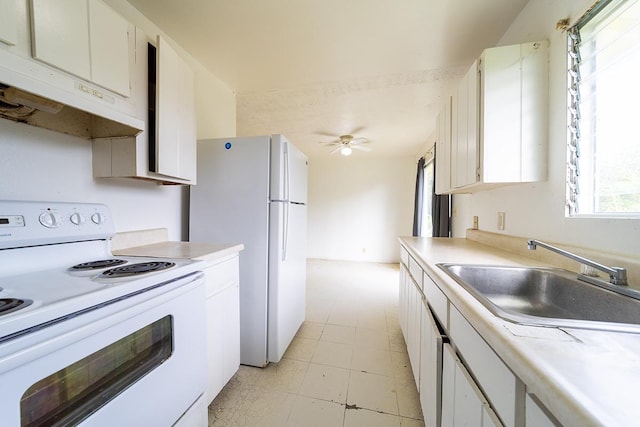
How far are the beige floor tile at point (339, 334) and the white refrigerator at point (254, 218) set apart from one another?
1.72 feet

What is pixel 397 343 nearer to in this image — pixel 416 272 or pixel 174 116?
pixel 416 272

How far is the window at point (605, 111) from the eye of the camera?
0.90 meters

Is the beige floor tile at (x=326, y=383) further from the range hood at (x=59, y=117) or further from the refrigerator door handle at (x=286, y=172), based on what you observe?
the range hood at (x=59, y=117)

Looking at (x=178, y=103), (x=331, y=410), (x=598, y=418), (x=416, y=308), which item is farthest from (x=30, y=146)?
(x=416, y=308)

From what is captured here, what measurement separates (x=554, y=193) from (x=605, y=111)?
1.32 ft

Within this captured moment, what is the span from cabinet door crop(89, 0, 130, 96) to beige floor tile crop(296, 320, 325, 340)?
218 centimetres

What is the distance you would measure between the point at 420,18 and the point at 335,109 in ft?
4.63

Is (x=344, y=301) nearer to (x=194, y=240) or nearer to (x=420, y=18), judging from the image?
(x=194, y=240)

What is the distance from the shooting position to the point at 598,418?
314mm

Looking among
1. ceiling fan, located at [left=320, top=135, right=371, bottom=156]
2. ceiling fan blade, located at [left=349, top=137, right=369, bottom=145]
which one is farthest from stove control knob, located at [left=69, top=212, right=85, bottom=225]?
ceiling fan blade, located at [left=349, top=137, right=369, bottom=145]

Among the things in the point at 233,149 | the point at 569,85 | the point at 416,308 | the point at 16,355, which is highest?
the point at 569,85

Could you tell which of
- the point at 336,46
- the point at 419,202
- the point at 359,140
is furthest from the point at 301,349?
the point at 419,202

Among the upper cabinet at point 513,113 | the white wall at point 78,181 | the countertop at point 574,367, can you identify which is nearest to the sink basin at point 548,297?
the countertop at point 574,367

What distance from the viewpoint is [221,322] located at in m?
1.39
